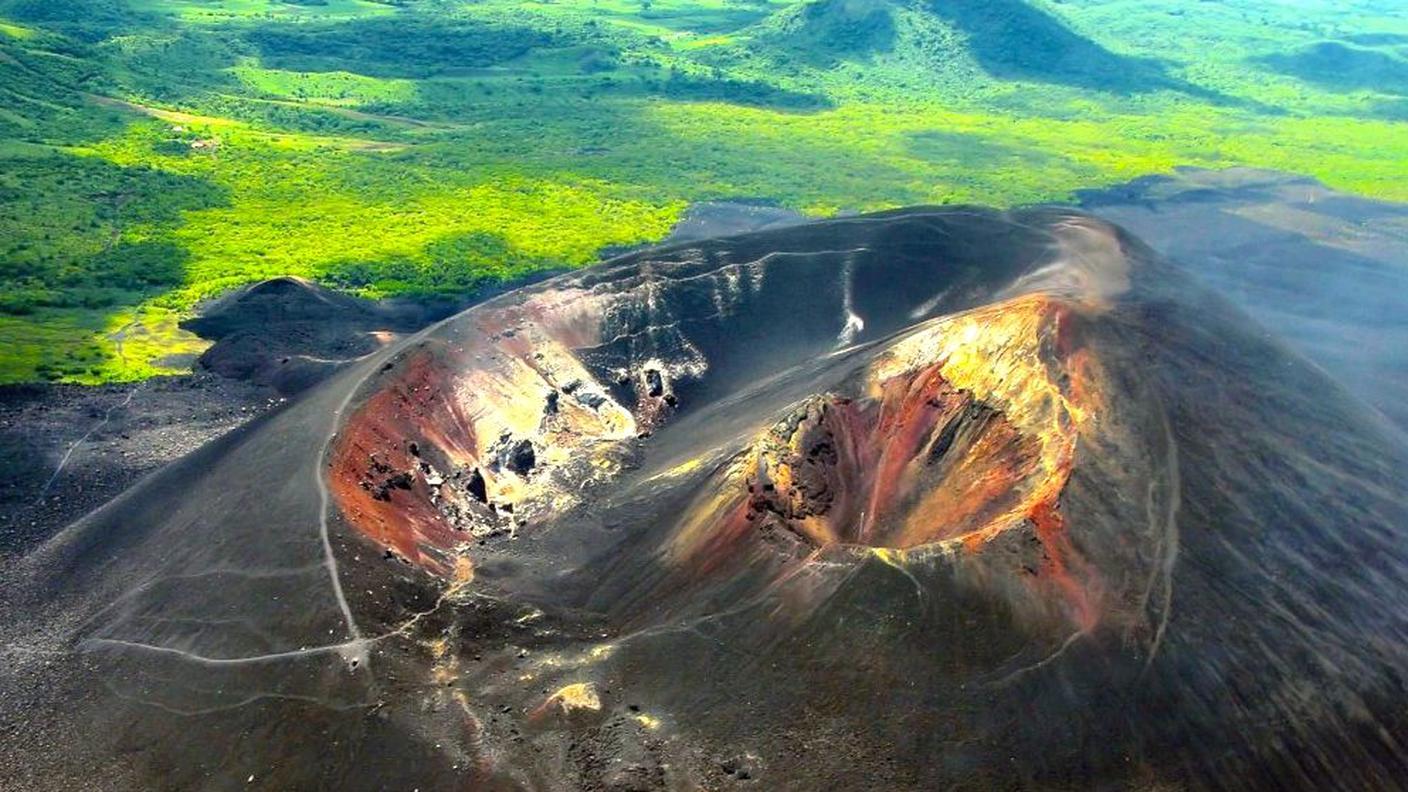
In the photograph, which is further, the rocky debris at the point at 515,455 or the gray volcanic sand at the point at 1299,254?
the gray volcanic sand at the point at 1299,254

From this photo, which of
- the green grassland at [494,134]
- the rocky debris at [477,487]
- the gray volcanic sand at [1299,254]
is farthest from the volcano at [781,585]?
the green grassland at [494,134]

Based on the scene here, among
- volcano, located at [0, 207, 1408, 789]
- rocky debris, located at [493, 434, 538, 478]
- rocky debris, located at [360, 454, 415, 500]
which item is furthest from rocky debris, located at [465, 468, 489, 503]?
rocky debris, located at [360, 454, 415, 500]

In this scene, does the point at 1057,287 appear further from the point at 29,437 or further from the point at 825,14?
the point at 825,14

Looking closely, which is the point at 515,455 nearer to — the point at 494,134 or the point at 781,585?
the point at 781,585

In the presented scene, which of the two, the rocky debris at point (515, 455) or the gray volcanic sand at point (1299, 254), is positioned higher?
the gray volcanic sand at point (1299, 254)

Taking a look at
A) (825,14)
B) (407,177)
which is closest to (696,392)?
(407,177)

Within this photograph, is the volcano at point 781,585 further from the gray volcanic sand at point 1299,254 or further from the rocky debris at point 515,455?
the gray volcanic sand at point 1299,254
